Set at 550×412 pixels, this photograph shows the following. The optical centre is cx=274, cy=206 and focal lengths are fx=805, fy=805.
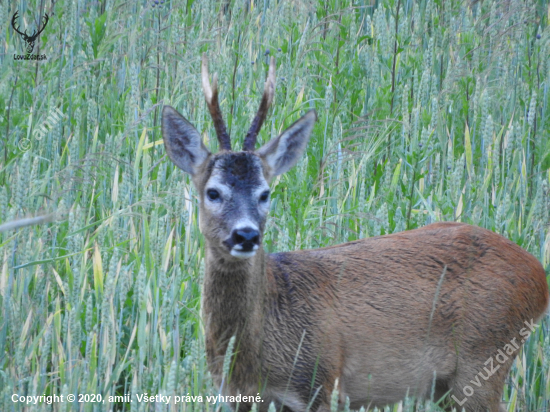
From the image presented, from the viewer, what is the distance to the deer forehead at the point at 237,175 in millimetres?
3984

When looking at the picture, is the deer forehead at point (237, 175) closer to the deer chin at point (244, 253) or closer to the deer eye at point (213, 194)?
the deer eye at point (213, 194)

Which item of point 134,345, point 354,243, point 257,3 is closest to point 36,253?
point 134,345

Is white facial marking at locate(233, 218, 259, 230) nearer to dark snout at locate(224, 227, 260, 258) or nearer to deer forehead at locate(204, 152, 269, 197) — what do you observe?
dark snout at locate(224, 227, 260, 258)

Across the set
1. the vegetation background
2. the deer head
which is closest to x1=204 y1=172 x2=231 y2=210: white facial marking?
the deer head

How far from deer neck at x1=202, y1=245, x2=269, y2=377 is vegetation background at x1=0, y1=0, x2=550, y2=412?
112 millimetres

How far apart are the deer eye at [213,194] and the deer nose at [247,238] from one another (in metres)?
0.35

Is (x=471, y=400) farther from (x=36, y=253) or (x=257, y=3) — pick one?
(x=257, y=3)

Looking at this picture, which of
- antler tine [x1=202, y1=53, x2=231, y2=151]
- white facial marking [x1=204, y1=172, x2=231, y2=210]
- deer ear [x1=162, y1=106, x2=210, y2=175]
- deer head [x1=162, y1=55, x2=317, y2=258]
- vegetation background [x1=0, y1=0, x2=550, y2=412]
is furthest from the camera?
deer ear [x1=162, y1=106, x2=210, y2=175]

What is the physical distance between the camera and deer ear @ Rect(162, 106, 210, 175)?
14.0ft

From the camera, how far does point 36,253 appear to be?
3.97 m

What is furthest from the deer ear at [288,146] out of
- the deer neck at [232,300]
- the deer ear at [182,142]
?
the deer neck at [232,300]

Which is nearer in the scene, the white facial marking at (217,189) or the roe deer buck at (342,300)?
the roe deer buck at (342,300)

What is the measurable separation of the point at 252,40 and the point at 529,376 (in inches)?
178

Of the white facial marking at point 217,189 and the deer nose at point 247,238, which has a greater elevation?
the white facial marking at point 217,189
